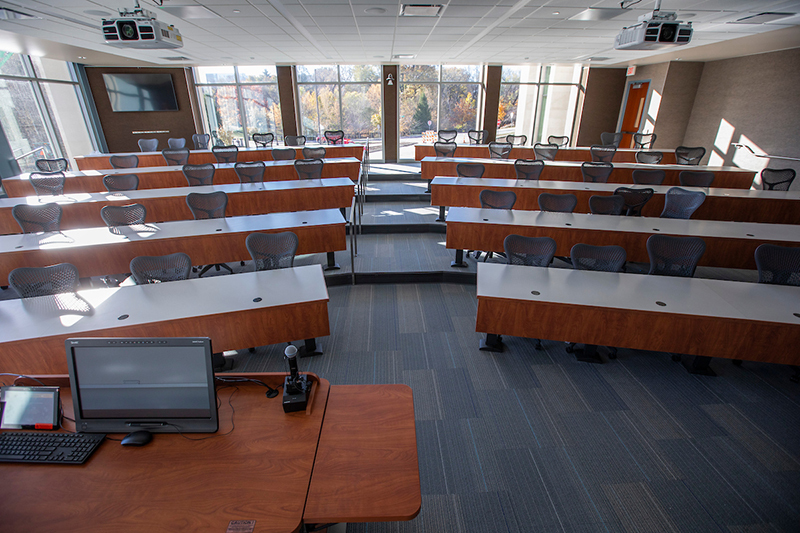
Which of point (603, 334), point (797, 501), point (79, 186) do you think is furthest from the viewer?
point (79, 186)

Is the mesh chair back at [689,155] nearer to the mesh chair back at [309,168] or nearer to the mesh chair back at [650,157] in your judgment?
the mesh chair back at [650,157]

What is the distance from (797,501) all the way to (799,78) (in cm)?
981

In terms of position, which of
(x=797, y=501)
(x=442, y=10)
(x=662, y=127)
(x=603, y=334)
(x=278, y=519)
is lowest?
(x=797, y=501)

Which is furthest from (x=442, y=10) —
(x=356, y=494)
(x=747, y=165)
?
(x=747, y=165)

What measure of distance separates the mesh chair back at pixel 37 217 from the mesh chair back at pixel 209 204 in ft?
5.81

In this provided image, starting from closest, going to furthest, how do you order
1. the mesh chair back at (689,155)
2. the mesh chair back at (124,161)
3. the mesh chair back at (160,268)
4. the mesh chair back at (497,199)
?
the mesh chair back at (160,268) → the mesh chair back at (497,199) → the mesh chair back at (124,161) → the mesh chair back at (689,155)

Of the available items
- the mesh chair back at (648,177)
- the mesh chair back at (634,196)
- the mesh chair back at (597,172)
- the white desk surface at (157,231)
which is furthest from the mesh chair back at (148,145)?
the mesh chair back at (648,177)

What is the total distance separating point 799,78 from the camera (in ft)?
25.5

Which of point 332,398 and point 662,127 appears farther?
point 662,127

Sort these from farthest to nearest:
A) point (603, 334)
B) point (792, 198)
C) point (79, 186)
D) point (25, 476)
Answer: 1. point (79, 186)
2. point (792, 198)
3. point (603, 334)
4. point (25, 476)

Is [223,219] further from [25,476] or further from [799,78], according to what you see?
[799,78]

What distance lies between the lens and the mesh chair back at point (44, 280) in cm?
316

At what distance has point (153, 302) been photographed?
2963mm

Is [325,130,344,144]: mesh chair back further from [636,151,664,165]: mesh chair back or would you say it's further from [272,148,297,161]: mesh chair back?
[636,151,664,165]: mesh chair back
